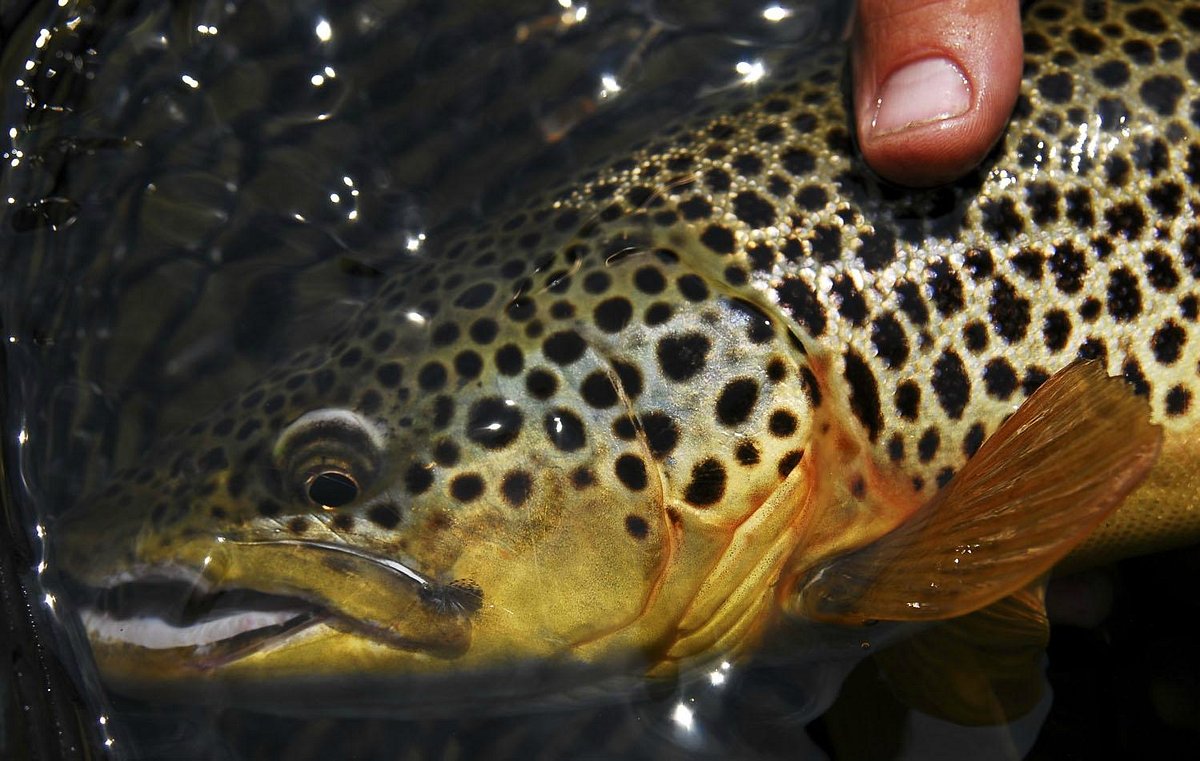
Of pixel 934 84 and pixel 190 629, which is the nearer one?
pixel 190 629

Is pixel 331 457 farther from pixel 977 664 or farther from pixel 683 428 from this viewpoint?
pixel 977 664

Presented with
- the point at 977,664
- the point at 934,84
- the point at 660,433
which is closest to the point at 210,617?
the point at 660,433

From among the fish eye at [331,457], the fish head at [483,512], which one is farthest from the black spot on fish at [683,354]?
the fish eye at [331,457]

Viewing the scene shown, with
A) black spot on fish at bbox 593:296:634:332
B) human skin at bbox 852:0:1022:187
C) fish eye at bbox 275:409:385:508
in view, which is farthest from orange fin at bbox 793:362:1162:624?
fish eye at bbox 275:409:385:508

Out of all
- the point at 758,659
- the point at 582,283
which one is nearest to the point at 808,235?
the point at 582,283

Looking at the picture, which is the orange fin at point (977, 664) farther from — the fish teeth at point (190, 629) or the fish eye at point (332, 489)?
the fish teeth at point (190, 629)

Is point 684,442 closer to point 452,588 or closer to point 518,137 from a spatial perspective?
point 452,588

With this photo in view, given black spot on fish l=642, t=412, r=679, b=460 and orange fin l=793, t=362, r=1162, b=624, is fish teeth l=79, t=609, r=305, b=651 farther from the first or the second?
orange fin l=793, t=362, r=1162, b=624
